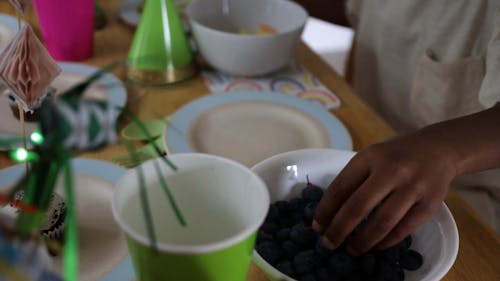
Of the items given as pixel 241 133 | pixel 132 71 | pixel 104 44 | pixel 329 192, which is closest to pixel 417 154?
pixel 329 192

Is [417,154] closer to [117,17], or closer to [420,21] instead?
[420,21]

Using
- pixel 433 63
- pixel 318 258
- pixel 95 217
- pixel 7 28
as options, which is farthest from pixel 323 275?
pixel 7 28

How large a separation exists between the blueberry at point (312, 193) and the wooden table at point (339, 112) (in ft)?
0.29

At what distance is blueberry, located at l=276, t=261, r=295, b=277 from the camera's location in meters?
0.48

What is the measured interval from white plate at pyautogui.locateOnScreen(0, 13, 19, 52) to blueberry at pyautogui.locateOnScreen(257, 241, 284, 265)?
0.55m

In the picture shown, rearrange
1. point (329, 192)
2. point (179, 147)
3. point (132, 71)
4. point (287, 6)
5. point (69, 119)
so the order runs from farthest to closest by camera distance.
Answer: point (287, 6)
point (132, 71)
point (179, 147)
point (329, 192)
point (69, 119)

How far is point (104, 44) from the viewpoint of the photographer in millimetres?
910

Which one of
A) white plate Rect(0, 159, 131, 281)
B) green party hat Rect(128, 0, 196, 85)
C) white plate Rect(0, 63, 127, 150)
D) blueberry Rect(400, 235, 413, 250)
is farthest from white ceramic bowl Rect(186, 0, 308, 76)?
blueberry Rect(400, 235, 413, 250)

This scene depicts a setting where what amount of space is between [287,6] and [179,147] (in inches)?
14.3

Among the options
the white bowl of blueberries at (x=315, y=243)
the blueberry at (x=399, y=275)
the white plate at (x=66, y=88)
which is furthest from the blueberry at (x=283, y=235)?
the white plate at (x=66, y=88)

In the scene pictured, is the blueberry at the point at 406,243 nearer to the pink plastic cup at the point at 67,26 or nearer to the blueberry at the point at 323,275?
the blueberry at the point at 323,275

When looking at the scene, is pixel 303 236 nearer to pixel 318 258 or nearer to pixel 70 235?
pixel 318 258

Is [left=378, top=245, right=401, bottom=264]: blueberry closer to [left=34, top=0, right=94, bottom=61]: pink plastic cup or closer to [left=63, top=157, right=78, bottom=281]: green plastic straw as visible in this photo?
[left=63, top=157, right=78, bottom=281]: green plastic straw

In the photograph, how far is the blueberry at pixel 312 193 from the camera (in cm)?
57
